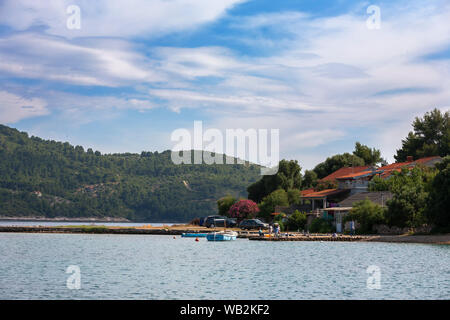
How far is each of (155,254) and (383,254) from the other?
72.9ft

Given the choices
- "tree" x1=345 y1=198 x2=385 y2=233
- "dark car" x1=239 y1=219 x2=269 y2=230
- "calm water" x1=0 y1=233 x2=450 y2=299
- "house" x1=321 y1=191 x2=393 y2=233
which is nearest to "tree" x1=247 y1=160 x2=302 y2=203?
"dark car" x1=239 y1=219 x2=269 y2=230

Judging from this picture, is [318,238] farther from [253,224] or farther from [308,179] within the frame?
[308,179]

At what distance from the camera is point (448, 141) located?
4505 inches

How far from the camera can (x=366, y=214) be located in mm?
78375

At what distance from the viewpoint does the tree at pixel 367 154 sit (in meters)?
135

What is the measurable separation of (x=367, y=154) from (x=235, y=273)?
97.7 metres

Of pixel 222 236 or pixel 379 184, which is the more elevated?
pixel 379 184

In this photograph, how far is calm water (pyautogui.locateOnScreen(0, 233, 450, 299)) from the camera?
33469mm

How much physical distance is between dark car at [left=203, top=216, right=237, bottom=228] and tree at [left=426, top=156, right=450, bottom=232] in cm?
4476

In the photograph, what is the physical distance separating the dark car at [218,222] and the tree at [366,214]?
31553 mm

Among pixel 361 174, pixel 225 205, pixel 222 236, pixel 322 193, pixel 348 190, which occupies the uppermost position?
pixel 361 174

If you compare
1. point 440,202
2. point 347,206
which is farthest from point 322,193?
point 440,202
